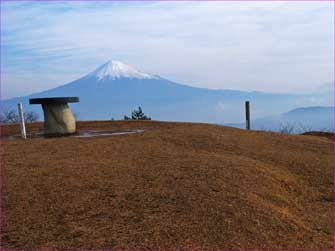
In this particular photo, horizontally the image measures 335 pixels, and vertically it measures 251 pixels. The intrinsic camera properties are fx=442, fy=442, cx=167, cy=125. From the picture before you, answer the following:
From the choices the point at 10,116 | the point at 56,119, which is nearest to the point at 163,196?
the point at 56,119

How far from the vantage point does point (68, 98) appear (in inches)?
485

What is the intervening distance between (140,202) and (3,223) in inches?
63.1

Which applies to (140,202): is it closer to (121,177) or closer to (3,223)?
(121,177)

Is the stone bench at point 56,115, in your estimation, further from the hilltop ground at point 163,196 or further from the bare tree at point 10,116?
the bare tree at point 10,116

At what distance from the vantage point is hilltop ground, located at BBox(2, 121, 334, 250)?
4.58m

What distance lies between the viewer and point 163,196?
5.67m

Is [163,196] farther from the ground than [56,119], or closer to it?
closer to it

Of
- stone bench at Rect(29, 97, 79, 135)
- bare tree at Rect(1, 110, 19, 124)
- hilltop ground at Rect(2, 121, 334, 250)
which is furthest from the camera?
bare tree at Rect(1, 110, 19, 124)

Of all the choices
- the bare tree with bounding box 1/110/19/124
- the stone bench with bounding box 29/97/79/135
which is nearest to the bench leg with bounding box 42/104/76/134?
the stone bench with bounding box 29/97/79/135

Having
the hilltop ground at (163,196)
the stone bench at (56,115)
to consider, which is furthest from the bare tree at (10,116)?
the hilltop ground at (163,196)

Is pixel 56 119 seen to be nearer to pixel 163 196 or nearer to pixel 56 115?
pixel 56 115

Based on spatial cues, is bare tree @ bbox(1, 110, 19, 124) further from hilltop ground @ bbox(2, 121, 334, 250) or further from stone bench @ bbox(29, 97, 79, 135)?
hilltop ground @ bbox(2, 121, 334, 250)

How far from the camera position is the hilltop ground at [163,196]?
4.58 metres

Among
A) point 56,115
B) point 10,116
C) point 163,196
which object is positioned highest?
point 10,116
